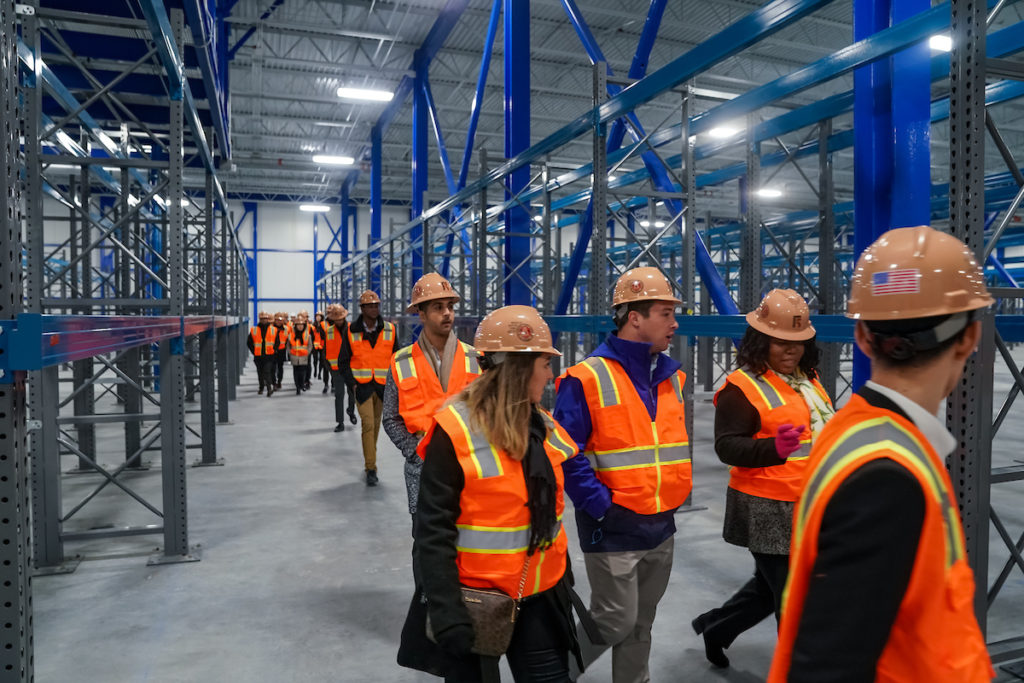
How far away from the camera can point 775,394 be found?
3.49 metres

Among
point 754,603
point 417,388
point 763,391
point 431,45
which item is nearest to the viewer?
point 763,391

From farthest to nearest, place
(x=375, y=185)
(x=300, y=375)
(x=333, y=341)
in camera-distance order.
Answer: (x=375, y=185) < (x=300, y=375) < (x=333, y=341)

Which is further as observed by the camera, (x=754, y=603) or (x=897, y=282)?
(x=754, y=603)

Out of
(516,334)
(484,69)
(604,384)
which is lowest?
(604,384)

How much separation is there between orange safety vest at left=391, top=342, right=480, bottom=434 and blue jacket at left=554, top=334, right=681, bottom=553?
3.89 feet

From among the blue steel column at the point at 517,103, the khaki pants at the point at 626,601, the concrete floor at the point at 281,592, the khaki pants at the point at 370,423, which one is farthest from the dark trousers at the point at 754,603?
the blue steel column at the point at 517,103

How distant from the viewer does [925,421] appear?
1.32 metres

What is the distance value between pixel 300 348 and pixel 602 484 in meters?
15.9

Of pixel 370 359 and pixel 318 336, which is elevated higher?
pixel 318 336

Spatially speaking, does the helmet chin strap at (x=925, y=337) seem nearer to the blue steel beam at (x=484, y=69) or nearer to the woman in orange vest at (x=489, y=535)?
the woman in orange vest at (x=489, y=535)

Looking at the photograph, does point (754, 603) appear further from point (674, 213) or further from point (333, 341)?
point (333, 341)

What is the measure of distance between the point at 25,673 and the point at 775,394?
10.8ft

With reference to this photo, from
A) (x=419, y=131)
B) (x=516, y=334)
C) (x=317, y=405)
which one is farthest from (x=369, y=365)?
(x=419, y=131)

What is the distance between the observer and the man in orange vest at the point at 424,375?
4.27 m
